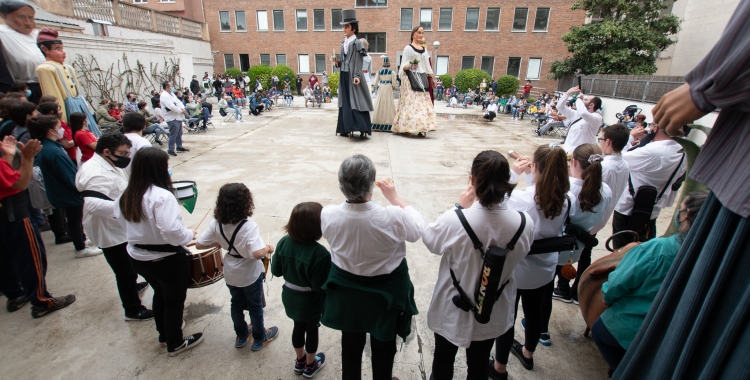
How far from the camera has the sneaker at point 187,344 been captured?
2.40 m

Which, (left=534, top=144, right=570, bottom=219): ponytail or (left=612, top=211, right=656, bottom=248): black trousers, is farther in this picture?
(left=612, top=211, right=656, bottom=248): black trousers

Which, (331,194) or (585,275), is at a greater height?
(585,275)

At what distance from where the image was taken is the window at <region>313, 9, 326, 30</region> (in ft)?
91.9

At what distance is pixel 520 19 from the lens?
1029 inches

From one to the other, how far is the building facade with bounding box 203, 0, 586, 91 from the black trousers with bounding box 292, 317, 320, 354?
25.8m

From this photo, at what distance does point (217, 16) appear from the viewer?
28781 mm

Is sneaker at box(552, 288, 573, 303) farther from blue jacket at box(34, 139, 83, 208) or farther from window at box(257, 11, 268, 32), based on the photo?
window at box(257, 11, 268, 32)

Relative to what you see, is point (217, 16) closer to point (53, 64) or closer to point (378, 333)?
point (53, 64)

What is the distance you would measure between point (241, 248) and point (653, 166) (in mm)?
3205

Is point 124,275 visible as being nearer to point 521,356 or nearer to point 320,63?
point 521,356

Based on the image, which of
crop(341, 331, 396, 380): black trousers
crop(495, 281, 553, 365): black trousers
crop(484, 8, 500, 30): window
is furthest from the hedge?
crop(341, 331, 396, 380): black trousers

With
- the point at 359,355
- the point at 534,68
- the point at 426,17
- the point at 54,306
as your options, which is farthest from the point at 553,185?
the point at 534,68

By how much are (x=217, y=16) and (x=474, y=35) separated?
20622 mm

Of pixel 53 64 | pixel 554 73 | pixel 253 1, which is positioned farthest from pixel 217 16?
pixel 53 64
